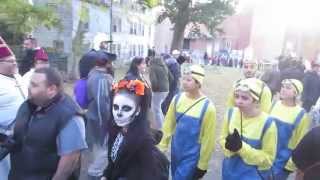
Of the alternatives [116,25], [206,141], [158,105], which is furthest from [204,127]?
[116,25]

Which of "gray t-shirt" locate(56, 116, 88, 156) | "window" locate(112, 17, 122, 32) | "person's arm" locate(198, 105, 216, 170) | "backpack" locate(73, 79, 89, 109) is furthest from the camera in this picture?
"window" locate(112, 17, 122, 32)

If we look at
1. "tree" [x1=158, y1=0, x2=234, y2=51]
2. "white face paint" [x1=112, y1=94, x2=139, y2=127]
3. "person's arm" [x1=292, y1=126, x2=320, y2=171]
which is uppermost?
"tree" [x1=158, y1=0, x2=234, y2=51]

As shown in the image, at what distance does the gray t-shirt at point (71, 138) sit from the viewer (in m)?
3.62

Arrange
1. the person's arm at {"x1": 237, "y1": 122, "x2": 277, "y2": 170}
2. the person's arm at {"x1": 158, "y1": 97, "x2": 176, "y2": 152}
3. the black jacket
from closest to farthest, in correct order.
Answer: the black jacket
the person's arm at {"x1": 237, "y1": 122, "x2": 277, "y2": 170}
the person's arm at {"x1": 158, "y1": 97, "x2": 176, "y2": 152}

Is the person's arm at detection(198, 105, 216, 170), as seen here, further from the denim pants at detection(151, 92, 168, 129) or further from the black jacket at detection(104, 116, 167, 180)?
the denim pants at detection(151, 92, 168, 129)

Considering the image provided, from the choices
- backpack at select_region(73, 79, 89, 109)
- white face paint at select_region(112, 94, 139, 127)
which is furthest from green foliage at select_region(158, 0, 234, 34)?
white face paint at select_region(112, 94, 139, 127)

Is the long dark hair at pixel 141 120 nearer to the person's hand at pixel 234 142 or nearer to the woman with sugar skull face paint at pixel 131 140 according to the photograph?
the woman with sugar skull face paint at pixel 131 140

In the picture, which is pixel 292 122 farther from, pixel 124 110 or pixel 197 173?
pixel 124 110

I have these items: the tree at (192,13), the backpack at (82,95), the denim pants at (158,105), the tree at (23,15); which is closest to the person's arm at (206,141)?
the backpack at (82,95)

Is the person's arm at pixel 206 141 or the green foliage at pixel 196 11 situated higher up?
the green foliage at pixel 196 11

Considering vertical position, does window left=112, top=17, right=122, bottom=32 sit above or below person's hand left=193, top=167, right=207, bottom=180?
above

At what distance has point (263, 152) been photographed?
4086 mm

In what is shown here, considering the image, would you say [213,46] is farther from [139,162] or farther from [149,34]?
[139,162]

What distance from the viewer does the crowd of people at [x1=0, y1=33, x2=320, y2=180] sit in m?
3.37
